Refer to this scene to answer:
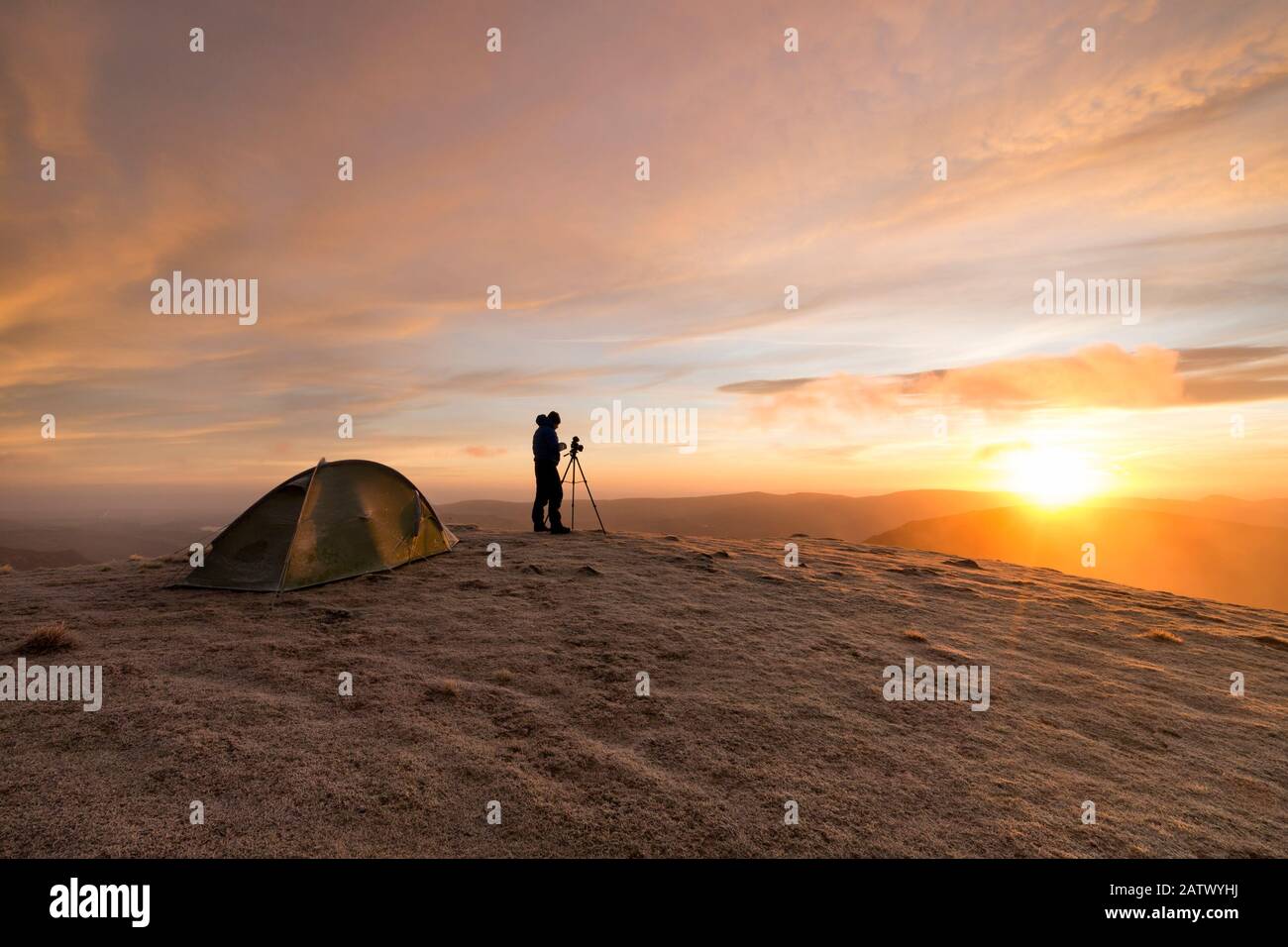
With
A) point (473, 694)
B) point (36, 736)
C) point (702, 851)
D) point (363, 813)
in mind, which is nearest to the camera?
point (702, 851)

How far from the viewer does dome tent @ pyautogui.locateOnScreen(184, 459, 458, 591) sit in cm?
1034

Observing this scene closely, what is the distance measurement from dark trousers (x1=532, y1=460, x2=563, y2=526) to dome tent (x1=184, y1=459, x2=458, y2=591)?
15.3 ft

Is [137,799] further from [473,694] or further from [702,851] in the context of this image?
[702,851]

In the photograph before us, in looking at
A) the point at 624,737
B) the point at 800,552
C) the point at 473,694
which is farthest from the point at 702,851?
the point at 800,552

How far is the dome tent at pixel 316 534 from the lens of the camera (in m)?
10.3

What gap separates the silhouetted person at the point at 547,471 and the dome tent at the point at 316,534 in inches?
183

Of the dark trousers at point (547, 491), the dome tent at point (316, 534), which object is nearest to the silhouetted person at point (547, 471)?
the dark trousers at point (547, 491)

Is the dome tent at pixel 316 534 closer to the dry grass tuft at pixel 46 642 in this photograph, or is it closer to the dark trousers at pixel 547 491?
the dry grass tuft at pixel 46 642

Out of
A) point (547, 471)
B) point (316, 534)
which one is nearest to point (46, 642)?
point (316, 534)

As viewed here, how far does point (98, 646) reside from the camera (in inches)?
297

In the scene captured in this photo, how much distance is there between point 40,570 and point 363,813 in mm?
12919

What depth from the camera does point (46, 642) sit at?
7.29 metres

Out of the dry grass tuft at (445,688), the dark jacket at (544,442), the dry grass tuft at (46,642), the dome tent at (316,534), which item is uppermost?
the dark jacket at (544,442)
